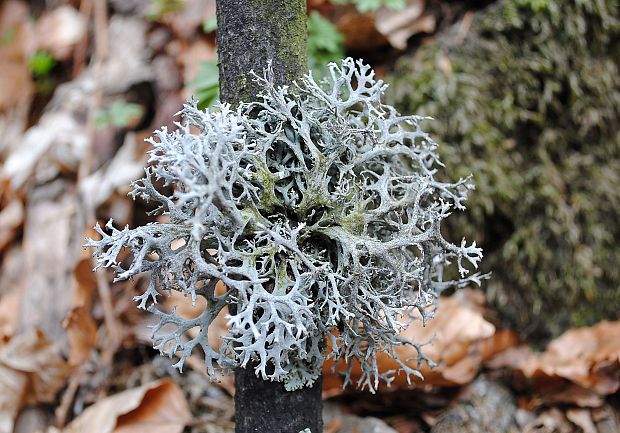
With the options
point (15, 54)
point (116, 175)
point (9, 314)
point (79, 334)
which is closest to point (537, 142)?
point (116, 175)

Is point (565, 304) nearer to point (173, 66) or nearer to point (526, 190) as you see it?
point (526, 190)

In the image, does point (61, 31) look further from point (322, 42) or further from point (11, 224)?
point (322, 42)

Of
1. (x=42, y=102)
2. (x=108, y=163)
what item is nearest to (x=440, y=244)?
(x=108, y=163)

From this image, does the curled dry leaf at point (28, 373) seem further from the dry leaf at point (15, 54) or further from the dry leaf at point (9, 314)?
the dry leaf at point (15, 54)

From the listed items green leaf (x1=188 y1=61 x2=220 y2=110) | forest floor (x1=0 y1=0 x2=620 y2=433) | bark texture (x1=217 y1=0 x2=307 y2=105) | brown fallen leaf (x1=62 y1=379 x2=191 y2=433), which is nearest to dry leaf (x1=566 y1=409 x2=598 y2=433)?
forest floor (x1=0 y1=0 x2=620 y2=433)

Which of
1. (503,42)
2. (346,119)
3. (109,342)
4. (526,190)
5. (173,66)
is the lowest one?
(109,342)

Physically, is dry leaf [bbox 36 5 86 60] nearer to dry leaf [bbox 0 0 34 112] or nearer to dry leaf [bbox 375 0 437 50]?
dry leaf [bbox 0 0 34 112]
